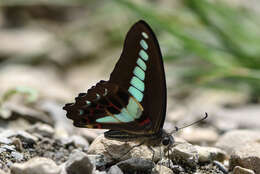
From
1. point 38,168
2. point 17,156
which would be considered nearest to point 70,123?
point 17,156

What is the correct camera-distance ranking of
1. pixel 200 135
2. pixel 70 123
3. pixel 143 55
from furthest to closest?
pixel 70 123
pixel 200 135
pixel 143 55

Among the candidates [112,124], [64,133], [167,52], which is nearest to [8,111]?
[64,133]

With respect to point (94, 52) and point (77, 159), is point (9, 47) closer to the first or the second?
point (94, 52)

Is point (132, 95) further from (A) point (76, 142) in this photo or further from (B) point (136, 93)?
(A) point (76, 142)

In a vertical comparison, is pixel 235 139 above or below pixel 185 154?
above

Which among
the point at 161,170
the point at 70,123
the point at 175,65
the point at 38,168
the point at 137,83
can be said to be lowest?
the point at 38,168

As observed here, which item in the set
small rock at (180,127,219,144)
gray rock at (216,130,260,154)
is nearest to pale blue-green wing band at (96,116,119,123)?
gray rock at (216,130,260,154)

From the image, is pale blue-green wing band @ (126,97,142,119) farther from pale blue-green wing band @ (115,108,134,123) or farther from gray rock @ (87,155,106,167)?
gray rock @ (87,155,106,167)

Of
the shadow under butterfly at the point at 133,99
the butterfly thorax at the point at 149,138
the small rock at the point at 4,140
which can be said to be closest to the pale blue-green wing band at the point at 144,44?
the shadow under butterfly at the point at 133,99
